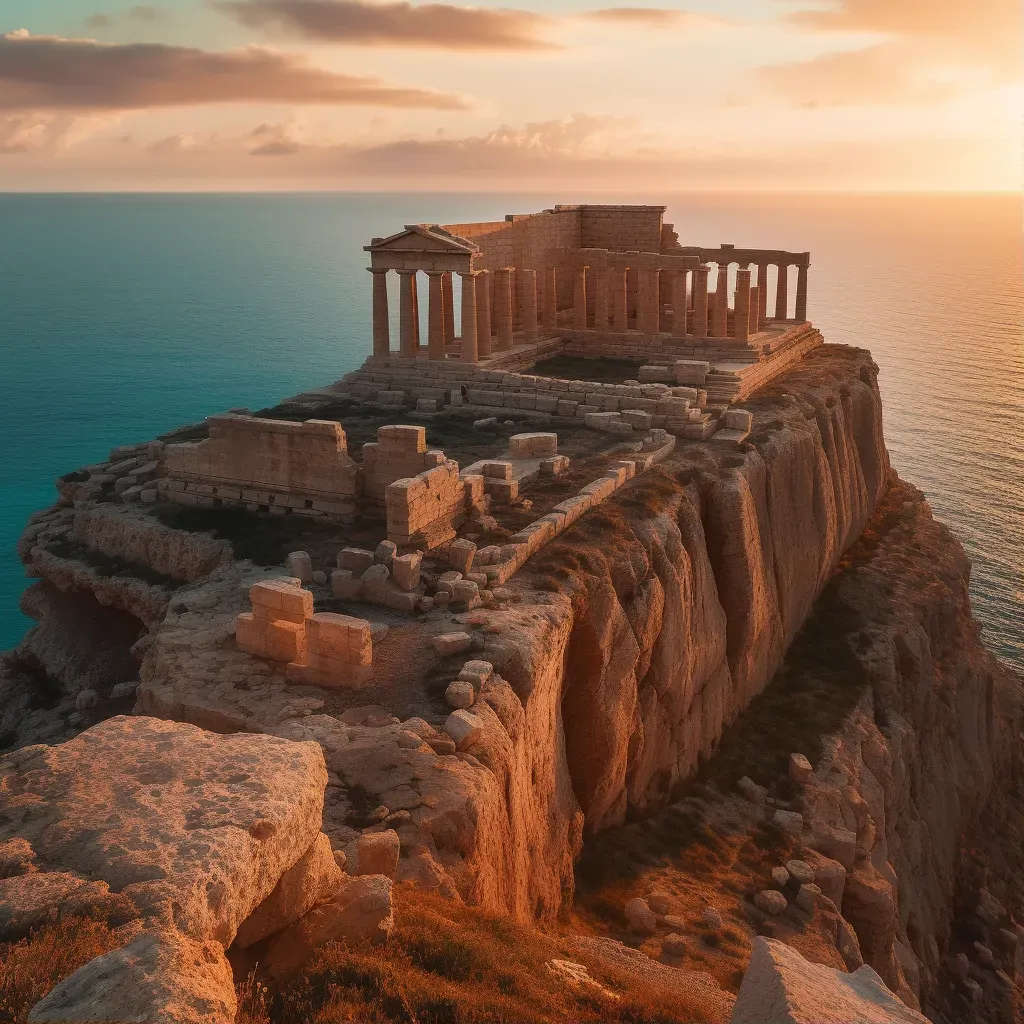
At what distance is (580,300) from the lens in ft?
149

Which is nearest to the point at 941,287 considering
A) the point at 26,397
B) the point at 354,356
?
the point at 354,356

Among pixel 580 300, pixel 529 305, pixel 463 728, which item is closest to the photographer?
pixel 463 728

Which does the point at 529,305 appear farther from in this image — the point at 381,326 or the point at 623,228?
the point at 623,228

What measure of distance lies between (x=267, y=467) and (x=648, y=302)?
22551 millimetres

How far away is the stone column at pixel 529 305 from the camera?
4188cm

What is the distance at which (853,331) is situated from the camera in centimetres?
10862

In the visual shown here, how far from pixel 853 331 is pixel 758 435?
271 feet

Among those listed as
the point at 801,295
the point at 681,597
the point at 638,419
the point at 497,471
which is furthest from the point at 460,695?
the point at 801,295

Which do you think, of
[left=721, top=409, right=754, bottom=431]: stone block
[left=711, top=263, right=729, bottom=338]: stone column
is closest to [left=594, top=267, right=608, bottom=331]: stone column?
[left=711, top=263, right=729, bottom=338]: stone column

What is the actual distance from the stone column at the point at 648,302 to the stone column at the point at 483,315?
291 inches

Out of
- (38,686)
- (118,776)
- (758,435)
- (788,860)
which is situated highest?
(118,776)

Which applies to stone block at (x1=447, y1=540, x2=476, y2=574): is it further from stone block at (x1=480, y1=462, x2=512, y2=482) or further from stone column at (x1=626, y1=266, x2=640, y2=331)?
stone column at (x1=626, y1=266, x2=640, y2=331)

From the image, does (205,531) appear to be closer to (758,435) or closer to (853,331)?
(758,435)

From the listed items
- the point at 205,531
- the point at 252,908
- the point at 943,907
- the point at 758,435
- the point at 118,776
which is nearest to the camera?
the point at 252,908
